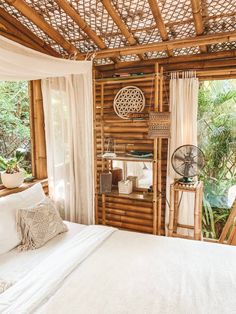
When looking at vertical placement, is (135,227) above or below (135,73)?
below

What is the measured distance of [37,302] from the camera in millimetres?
1418

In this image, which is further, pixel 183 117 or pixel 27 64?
pixel 183 117

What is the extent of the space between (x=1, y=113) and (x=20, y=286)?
6.74ft

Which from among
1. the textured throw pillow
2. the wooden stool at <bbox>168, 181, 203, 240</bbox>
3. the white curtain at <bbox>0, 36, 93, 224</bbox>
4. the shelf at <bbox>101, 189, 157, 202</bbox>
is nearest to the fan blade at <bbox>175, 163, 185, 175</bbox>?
the wooden stool at <bbox>168, 181, 203, 240</bbox>

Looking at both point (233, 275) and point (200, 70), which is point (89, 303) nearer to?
point (233, 275)

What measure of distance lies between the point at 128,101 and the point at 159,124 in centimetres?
54

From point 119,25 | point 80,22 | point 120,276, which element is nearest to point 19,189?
point 120,276

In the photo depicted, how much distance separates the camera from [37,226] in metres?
2.14

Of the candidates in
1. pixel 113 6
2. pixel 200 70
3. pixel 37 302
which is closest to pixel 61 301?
pixel 37 302

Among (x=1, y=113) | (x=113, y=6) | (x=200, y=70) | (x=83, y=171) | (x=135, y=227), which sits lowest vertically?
(x=135, y=227)

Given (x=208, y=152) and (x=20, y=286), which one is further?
(x=208, y=152)

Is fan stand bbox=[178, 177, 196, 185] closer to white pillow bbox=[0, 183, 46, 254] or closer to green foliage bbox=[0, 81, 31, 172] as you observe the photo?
white pillow bbox=[0, 183, 46, 254]

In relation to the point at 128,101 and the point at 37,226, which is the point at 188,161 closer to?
the point at 128,101

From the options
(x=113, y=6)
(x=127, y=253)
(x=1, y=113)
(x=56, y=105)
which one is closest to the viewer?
(x=127, y=253)
